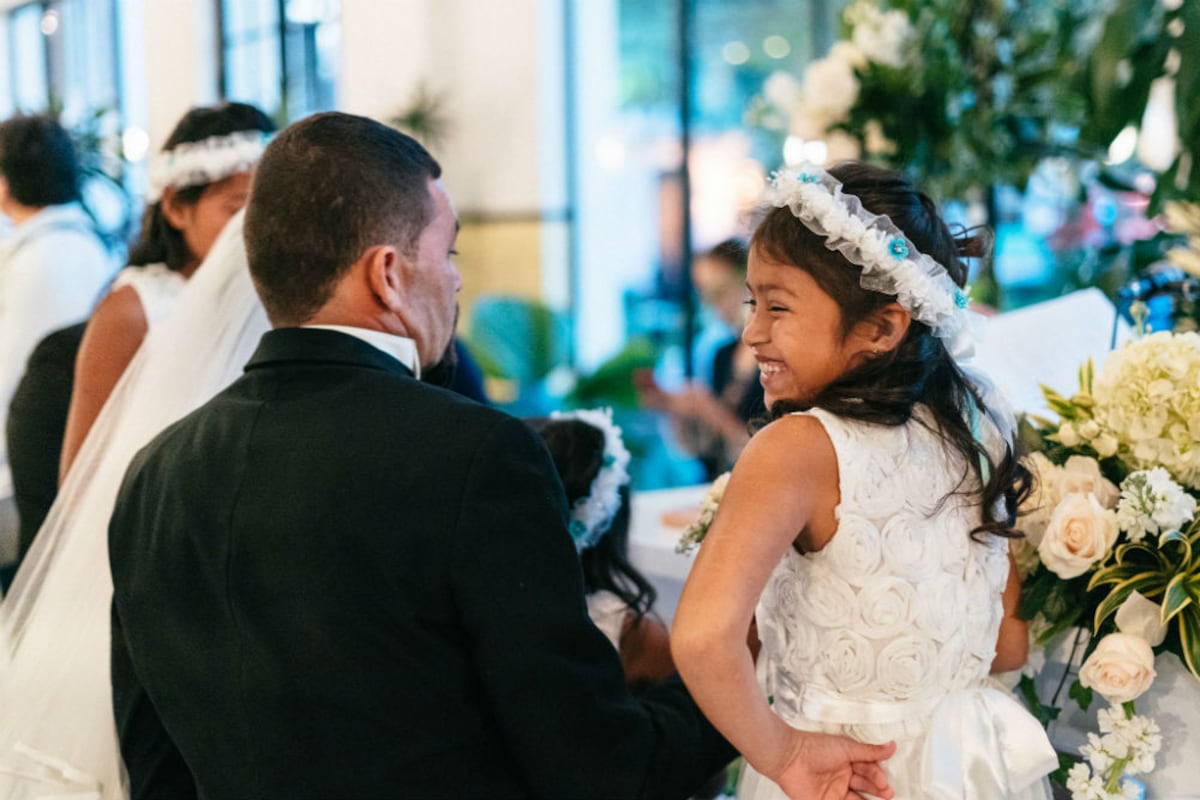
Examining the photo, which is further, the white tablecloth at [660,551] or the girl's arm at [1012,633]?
the white tablecloth at [660,551]

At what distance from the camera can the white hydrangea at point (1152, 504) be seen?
1.58 m

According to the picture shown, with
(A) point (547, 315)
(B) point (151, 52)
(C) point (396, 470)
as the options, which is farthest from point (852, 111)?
(B) point (151, 52)

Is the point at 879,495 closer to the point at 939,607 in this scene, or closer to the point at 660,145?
the point at 939,607

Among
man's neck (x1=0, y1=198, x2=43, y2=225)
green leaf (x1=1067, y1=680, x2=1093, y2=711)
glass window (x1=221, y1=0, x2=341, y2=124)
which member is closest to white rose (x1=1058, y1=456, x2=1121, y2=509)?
green leaf (x1=1067, y1=680, x2=1093, y2=711)

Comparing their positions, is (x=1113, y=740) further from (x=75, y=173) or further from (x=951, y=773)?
(x=75, y=173)

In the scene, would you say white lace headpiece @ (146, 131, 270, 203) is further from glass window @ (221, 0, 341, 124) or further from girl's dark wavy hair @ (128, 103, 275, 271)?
glass window @ (221, 0, 341, 124)

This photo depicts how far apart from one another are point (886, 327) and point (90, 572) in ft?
4.66

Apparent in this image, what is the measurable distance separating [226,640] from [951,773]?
851mm

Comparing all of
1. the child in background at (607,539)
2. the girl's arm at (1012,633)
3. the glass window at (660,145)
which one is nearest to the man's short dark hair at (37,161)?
the child in background at (607,539)

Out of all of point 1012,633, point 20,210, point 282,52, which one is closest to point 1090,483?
point 1012,633

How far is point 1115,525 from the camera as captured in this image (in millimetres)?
1632

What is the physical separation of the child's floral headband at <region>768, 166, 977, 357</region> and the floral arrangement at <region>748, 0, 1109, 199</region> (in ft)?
7.39

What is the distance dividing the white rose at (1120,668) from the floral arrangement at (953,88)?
2294 millimetres

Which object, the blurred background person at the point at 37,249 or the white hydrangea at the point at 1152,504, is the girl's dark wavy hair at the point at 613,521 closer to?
the white hydrangea at the point at 1152,504
